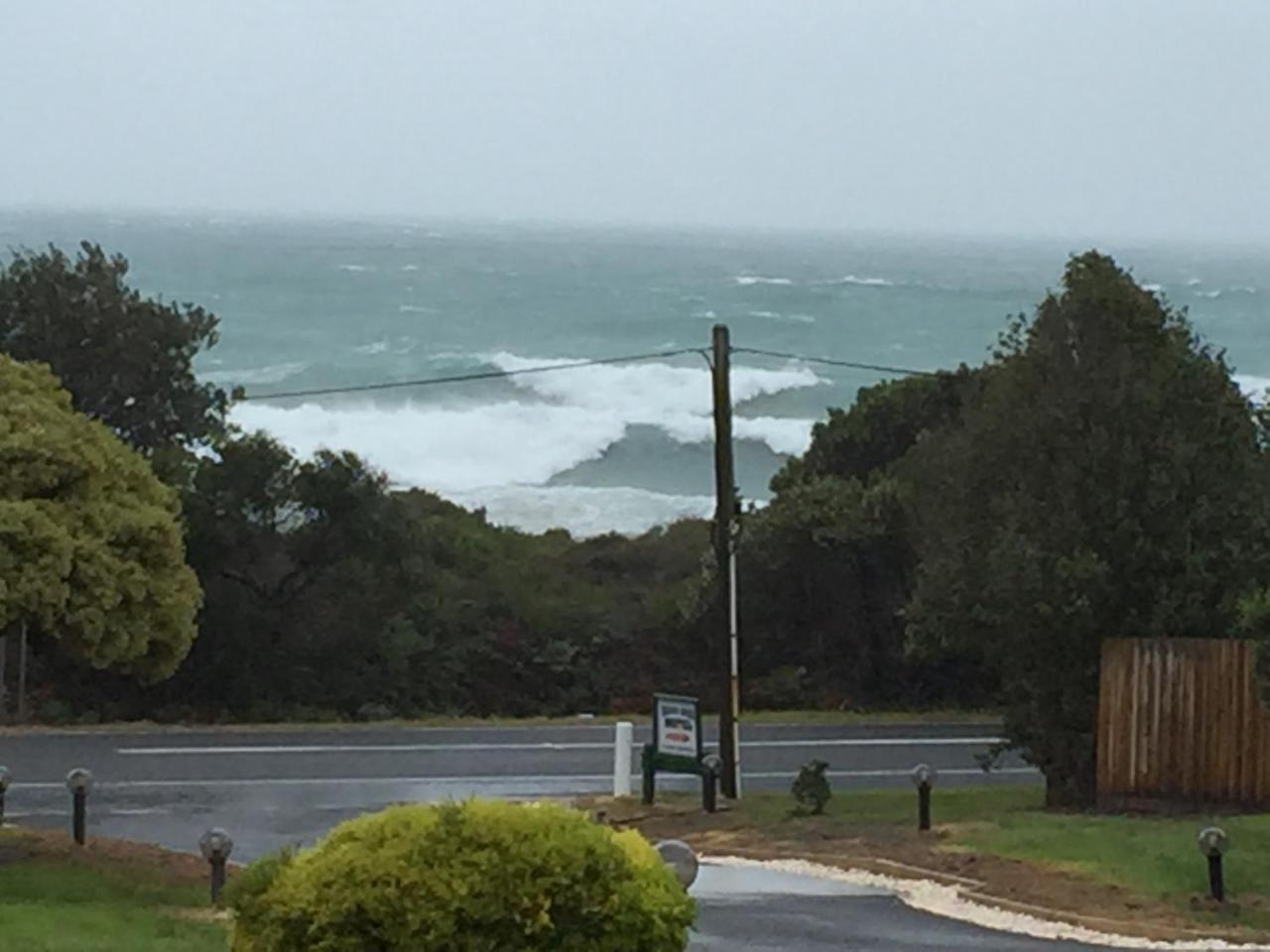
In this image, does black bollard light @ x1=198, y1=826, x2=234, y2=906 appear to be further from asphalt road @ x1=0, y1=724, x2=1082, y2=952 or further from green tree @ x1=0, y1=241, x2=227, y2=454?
green tree @ x1=0, y1=241, x2=227, y2=454

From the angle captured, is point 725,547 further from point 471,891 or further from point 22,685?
point 471,891

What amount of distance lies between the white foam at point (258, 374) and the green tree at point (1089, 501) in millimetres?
56128

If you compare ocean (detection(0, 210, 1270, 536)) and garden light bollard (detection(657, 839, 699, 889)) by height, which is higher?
ocean (detection(0, 210, 1270, 536))

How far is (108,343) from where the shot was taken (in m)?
29.8

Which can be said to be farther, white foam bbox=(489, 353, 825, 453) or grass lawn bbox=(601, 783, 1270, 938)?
white foam bbox=(489, 353, 825, 453)

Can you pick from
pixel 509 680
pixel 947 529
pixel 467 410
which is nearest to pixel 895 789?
pixel 947 529

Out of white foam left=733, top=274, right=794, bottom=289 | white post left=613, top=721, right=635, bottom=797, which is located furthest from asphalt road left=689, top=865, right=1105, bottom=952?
white foam left=733, top=274, right=794, bottom=289

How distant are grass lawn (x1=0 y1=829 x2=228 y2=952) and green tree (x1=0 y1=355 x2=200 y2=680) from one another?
4.92 feet

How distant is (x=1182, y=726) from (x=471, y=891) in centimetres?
1291

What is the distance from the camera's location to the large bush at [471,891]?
728cm

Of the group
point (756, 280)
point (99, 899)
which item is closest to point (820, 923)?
point (99, 899)

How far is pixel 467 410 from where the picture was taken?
237 ft

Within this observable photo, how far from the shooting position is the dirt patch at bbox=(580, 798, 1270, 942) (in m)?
14.2

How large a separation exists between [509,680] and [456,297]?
7924 cm
